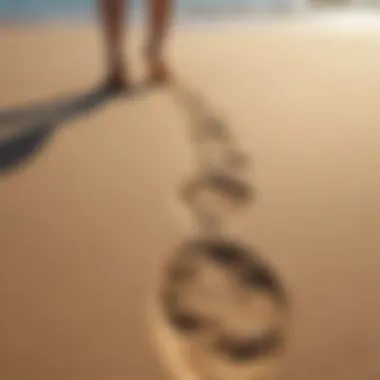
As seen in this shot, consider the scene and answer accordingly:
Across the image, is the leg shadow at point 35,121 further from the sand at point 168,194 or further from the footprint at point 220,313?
the footprint at point 220,313

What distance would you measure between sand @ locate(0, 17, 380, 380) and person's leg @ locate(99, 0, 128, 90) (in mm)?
16

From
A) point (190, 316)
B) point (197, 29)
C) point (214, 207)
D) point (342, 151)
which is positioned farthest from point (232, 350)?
point (197, 29)

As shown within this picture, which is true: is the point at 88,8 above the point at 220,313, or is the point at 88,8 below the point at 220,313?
above

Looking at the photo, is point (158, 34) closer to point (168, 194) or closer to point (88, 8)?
point (88, 8)

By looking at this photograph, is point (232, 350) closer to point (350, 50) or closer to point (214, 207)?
point (214, 207)

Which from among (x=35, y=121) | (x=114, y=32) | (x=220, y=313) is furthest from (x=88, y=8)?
(x=220, y=313)

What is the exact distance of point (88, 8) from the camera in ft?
2.80

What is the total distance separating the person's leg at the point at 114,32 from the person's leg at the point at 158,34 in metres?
0.04

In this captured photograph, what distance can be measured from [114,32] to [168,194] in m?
0.22

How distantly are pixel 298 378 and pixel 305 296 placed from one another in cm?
9

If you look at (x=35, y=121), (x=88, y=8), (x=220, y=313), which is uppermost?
(x=88, y=8)

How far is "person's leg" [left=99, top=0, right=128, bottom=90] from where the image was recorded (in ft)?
2.80

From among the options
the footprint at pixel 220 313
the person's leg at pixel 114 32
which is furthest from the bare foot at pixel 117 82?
the footprint at pixel 220 313

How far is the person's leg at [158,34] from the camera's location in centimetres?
86
